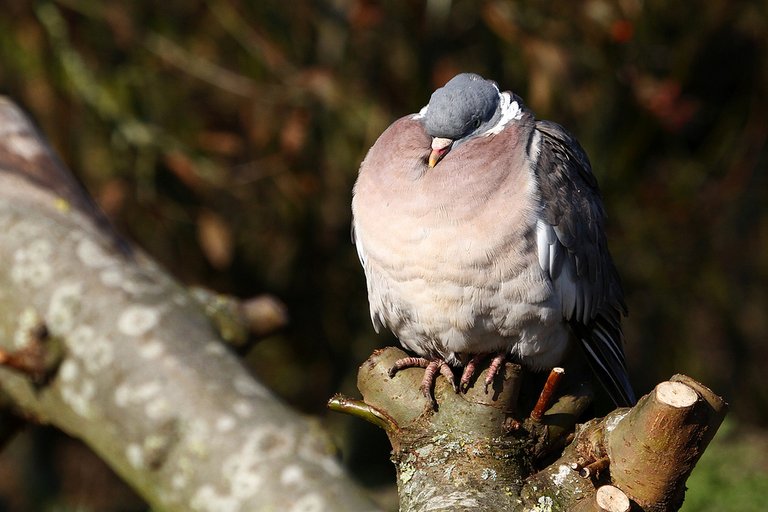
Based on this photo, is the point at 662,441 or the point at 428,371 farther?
the point at 428,371

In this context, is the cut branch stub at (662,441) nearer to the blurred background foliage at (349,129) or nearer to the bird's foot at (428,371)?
the bird's foot at (428,371)

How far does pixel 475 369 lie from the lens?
251cm

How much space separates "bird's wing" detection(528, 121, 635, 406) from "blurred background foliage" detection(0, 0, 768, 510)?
2.10 m

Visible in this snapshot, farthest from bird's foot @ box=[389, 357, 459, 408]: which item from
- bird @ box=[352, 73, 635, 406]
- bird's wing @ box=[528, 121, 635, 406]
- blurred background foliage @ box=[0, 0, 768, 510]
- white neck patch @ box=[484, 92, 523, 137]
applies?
blurred background foliage @ box=[0, 0, 768, 510]

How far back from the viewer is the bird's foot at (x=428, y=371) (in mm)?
2330

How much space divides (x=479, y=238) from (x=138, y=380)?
1.26 meters

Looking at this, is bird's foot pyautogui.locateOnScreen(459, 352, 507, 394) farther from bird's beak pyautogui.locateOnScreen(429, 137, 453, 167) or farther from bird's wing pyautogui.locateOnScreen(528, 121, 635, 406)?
bird's beak pyautogui.locateOnScreen(429, 137, 453, 167)

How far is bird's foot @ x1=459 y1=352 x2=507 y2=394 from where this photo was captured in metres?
2.32

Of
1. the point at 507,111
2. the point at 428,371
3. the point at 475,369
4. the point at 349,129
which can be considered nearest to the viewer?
the point at 428,371

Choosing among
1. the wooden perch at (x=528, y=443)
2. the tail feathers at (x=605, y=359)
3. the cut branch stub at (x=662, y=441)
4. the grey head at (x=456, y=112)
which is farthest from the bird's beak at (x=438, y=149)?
the cut branch stub at (x=662, y=441)

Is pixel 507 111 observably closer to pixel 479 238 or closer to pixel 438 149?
pixel 438 149

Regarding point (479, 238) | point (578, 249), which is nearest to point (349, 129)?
point (578, 249)

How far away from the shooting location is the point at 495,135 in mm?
2656

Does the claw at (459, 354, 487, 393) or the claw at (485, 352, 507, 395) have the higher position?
the claw at (485, 352, 507, 395)
